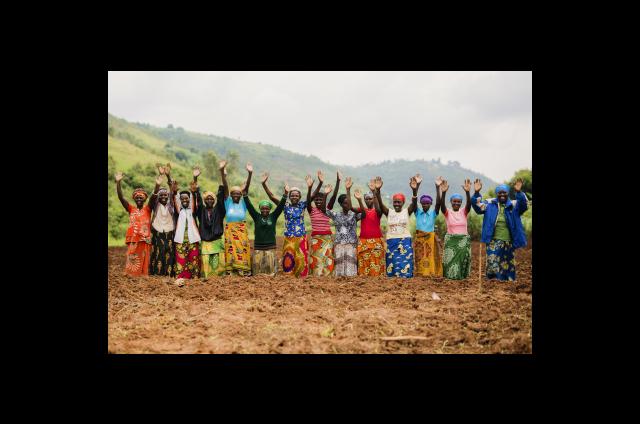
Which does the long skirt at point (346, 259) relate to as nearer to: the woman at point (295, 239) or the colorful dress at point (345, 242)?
the colorful dress at point (345, 242)

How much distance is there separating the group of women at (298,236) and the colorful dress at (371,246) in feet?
0.05

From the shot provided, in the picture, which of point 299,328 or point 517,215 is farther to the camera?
point 517,215

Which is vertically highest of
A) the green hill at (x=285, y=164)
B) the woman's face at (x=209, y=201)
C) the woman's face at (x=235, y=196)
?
the green hill at (x=285, y=164)

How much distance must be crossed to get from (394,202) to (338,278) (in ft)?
5.09

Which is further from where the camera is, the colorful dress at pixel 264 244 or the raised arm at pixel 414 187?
the colorful dress at pixel 264 244

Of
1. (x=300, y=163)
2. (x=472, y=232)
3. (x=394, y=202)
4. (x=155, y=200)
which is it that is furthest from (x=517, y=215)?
(x=300, y=163)

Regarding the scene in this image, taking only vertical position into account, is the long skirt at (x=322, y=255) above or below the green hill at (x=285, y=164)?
below

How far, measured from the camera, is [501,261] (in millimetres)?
8938

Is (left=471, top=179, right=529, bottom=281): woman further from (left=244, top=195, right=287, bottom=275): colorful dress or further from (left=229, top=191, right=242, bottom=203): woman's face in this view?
(left=229, top=191, right=242, bottom=203): woman's face

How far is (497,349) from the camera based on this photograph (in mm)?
5879

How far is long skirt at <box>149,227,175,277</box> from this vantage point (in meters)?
9.24

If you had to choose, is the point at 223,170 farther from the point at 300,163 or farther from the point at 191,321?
the point at 300,163

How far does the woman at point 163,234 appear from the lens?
9211 millimetres

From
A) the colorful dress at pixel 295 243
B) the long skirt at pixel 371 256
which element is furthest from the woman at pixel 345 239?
the colorful dress at pixel 295 243
